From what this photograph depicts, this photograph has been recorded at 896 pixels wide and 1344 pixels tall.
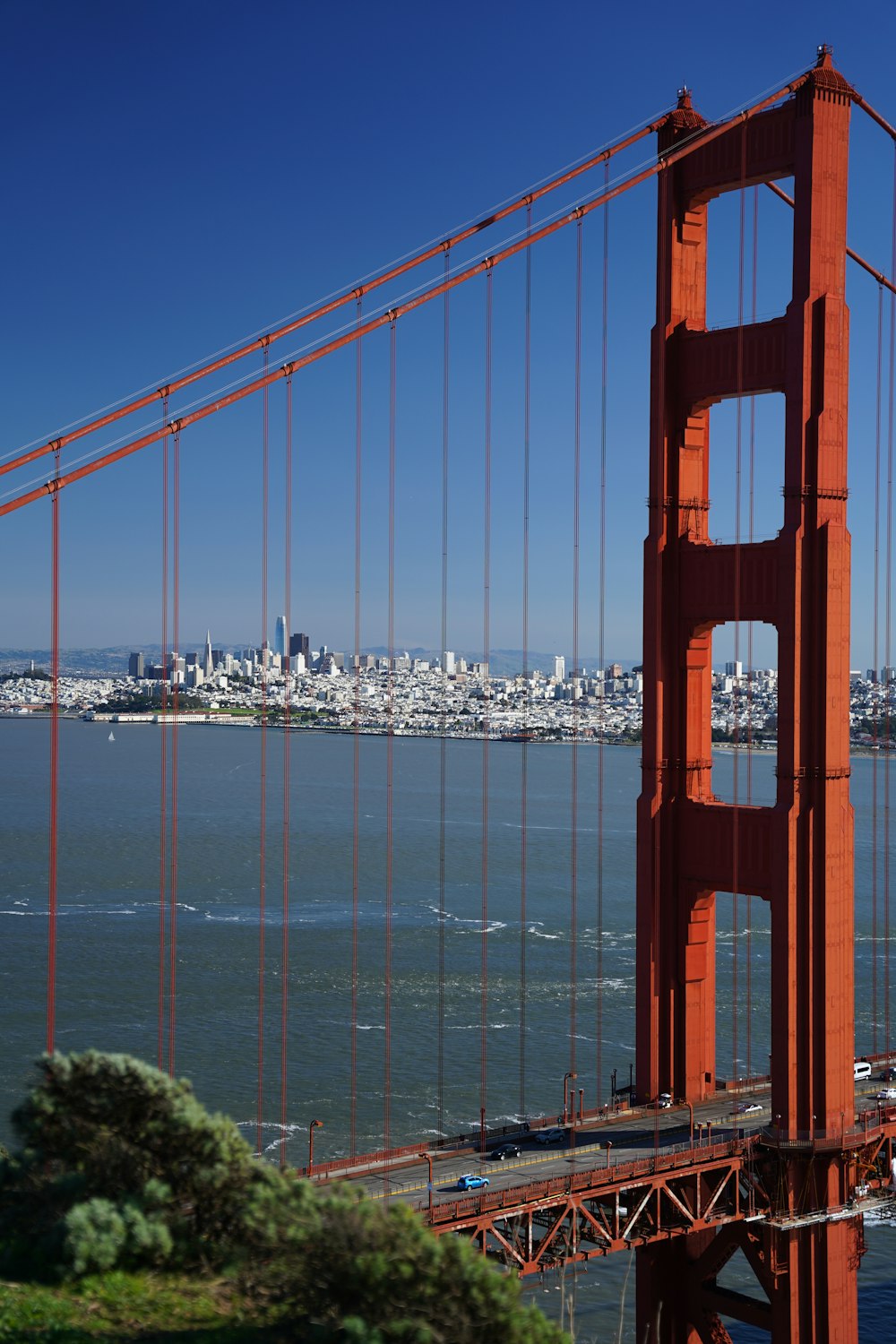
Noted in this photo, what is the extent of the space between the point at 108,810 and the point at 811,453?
47.3 m

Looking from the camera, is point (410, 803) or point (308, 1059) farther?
point (410, 803)

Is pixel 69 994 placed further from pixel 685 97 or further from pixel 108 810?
pixel 108 810

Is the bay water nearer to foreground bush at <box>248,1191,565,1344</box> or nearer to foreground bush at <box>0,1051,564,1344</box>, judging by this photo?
foreground bush at <box>0,1051,564,1344</box>

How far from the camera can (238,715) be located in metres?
126

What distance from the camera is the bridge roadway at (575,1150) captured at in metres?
12.2

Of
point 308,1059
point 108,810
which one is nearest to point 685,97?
point 308,1059

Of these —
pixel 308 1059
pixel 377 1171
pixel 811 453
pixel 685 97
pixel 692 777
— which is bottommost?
pixel 308 1059

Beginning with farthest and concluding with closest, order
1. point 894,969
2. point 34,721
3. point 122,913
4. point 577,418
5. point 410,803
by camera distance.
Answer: point 34,721 → point 410,803 → point 122,913 → point 894,969 → point 577,418

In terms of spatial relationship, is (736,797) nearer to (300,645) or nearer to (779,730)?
(779,730)

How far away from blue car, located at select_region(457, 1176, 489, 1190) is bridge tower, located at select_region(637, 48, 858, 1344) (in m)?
3.19

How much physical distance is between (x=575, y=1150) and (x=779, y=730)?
15.1ft

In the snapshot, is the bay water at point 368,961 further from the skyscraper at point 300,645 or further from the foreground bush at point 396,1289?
the skyscraper at point 300,645

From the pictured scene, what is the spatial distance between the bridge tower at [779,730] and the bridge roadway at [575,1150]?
44 cm

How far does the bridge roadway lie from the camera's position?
39.9 feet
